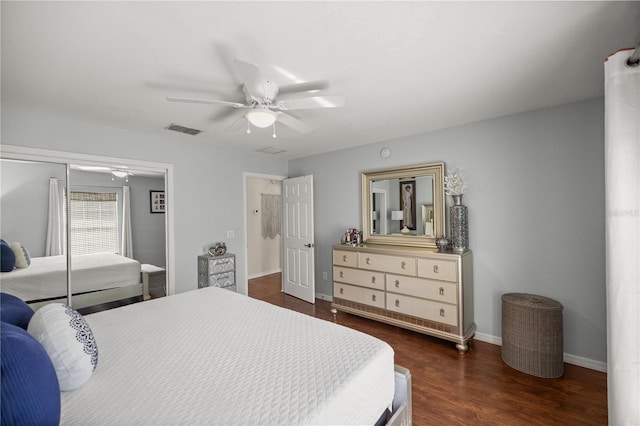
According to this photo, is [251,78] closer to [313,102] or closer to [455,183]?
[313,102]

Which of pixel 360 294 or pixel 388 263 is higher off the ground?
pixel 388 263

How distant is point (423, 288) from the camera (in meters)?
3.07

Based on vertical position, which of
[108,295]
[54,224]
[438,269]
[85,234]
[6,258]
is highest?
[54,224]

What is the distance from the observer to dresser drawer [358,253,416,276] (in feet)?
10.4

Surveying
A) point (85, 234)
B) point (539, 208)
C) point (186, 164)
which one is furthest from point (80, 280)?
point (539, 208)

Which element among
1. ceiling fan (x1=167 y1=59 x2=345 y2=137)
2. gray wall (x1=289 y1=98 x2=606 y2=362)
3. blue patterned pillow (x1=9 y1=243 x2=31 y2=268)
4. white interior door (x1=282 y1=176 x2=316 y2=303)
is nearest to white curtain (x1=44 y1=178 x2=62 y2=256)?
blue patterned pillow (x1=9 y1=243 x2=31 y2=268)

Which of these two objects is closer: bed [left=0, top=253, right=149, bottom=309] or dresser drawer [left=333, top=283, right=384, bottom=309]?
bed [left=0, top=253, right=149, bottom=309]

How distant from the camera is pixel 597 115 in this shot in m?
2.46

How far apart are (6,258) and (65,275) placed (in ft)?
1.61

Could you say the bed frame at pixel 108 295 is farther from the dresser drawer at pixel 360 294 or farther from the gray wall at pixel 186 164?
the dresser drawer at pixel 360 294

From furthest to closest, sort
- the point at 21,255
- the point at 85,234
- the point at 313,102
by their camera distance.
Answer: the point at 85,234 → the point at 21,255 → the point at 313,102

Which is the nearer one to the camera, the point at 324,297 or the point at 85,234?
the point at 85,234

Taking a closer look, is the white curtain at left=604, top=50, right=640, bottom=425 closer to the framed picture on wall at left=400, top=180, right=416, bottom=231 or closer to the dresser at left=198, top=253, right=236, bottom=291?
the framed picture on wall at left=400, top=180, right=416, bottom=231

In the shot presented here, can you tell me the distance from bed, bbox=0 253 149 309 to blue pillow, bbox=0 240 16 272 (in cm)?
5
